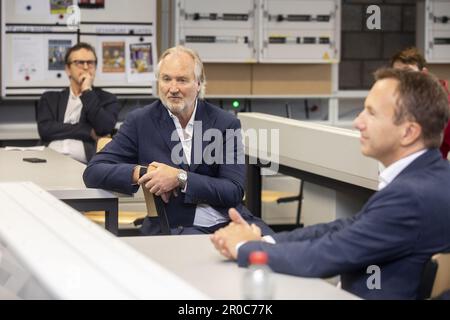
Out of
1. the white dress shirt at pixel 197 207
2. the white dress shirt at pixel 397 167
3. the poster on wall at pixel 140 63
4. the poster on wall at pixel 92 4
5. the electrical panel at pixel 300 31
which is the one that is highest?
the poster on wall at pixel 92 4

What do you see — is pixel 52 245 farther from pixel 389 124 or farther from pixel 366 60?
pixel 366 60

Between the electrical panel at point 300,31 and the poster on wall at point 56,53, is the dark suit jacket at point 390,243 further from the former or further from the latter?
the electrical panel at point 300,31

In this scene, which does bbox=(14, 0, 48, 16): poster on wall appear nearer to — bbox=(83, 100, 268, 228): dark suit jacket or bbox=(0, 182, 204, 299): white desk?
bbox=(83, 100, 268, 228): dark suit jacket

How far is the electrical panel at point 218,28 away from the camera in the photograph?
7.22 meters

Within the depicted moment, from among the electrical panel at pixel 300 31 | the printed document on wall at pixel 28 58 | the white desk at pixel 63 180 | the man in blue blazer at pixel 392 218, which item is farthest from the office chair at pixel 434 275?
the electrical panel at pixel 300 31

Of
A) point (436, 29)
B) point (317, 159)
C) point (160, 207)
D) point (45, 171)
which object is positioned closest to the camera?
point (160, 207)

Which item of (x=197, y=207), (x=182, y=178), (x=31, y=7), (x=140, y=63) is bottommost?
(x=197, y=207)

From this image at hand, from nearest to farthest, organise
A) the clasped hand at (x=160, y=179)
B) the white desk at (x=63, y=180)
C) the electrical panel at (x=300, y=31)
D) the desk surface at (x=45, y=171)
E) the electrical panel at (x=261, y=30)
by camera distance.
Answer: the clasped hand at (x=160, y=179) → the white desk at (x=63, y=180) → the desk surface at (x=45, y=171) → the electrical panel at (x=261, y=30) → the electrical panel at (x=300, y=31)

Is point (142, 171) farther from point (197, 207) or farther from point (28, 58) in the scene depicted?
point (28, 58)

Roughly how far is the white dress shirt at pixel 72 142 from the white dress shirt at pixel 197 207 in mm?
2187

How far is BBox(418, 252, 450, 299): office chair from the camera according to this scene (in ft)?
6.59

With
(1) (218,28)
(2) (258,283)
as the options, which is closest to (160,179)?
(2) (258,283)

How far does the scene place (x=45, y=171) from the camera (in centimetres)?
404

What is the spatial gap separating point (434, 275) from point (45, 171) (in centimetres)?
241
